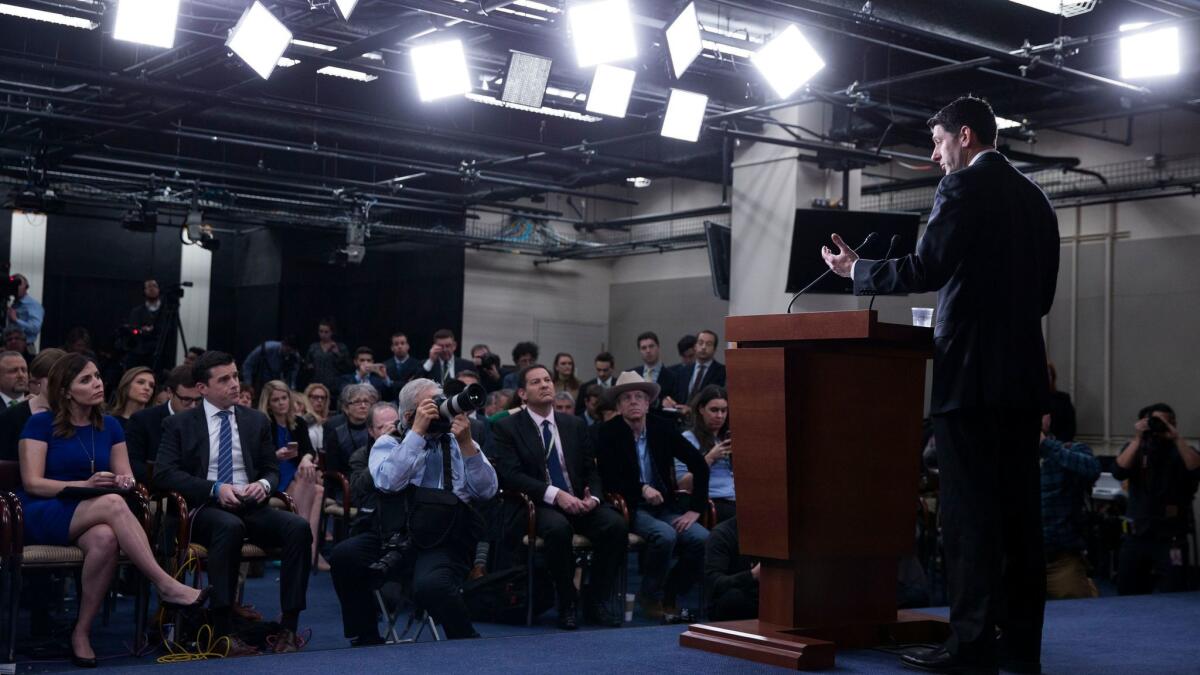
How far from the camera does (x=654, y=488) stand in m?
6.29

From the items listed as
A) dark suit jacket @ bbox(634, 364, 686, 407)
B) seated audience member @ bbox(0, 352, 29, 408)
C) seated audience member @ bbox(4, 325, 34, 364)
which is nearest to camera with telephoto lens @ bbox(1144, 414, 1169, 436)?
dark suit jacket @ bbox(634, 364, 686, 407)

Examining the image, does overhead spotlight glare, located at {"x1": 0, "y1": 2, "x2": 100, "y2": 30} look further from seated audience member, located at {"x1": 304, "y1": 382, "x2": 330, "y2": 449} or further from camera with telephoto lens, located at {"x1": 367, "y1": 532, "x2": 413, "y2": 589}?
camera with telephoto lens, located at {"x1": 367, "y1": 532, "x2": 413, "y2": 589}

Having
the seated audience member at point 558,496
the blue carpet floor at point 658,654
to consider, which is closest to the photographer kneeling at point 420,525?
the seated audience member at point 558,496

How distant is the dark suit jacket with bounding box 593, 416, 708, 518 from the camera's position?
614 centimetres

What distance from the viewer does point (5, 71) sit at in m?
9.65

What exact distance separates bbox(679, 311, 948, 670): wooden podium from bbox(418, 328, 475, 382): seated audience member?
6.69 metres

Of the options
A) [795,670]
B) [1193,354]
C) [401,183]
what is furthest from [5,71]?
[1193,354]

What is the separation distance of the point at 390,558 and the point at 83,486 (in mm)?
1102

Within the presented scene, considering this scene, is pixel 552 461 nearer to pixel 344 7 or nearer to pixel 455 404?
pixel 455 404

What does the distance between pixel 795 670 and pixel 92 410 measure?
2924mm

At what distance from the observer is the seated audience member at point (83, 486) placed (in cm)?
426

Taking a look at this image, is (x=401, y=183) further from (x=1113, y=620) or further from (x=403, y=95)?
(x=1113, y=620)

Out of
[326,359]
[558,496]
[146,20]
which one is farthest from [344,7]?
[326,359]

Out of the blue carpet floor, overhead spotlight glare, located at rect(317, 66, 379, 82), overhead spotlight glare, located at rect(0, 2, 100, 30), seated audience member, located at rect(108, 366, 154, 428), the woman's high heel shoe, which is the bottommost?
the woman's high heel shoe
